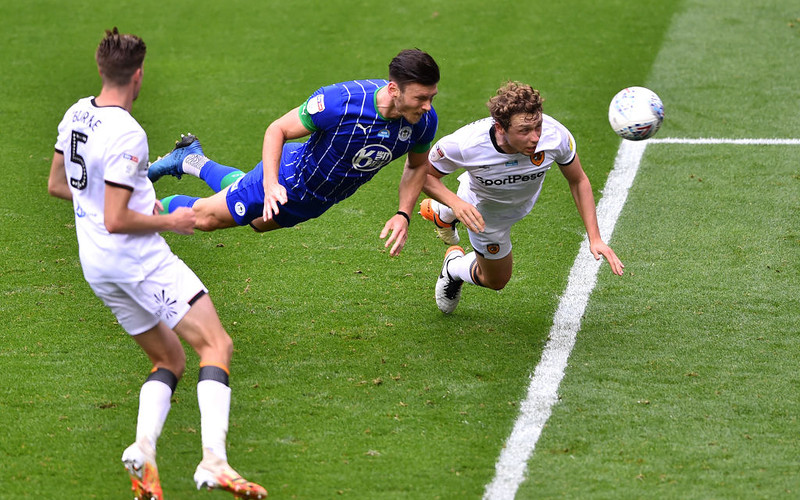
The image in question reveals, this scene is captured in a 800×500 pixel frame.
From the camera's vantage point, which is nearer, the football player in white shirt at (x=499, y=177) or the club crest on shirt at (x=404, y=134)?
the football player in white shirt at (x=499, y=177)

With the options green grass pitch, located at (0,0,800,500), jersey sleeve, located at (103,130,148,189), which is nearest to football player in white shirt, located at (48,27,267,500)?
jersey sleeve, located at (103,130,148,189)

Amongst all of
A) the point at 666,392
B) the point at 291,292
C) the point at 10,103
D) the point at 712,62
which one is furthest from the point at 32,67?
the point at 666,392

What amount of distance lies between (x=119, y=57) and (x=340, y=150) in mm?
1750

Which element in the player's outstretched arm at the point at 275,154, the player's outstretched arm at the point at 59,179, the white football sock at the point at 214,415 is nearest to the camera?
the white football sock at the point at 214,415

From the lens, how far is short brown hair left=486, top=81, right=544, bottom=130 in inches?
211

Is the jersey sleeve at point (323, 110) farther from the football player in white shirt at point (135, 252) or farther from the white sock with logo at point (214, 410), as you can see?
the white sock with logo at point (214, 410)

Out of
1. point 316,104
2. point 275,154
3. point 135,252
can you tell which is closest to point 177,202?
point 275,154

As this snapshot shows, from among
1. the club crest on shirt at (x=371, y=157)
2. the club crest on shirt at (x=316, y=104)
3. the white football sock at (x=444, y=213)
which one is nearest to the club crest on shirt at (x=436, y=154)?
the club crest on shirt at (x=371, y=157)

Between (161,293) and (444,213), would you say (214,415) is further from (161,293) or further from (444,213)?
(444,213)

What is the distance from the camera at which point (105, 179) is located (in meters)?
4.16

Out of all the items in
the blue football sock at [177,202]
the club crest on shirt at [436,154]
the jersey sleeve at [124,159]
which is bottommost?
the blue football sock at [177,202]

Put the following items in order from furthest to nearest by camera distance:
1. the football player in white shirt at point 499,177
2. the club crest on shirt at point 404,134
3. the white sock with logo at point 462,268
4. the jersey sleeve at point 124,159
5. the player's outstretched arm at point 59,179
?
the white sock with logo at point 462,268
the club crest on shirt at point 404,134
the football player in white shirt at point 499,177
the player's outstretched arm at point 59,179
the jersey sleeve at point 124,159

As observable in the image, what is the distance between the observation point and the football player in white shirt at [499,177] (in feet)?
18.0

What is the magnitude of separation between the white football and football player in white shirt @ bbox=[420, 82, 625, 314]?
855 mm
